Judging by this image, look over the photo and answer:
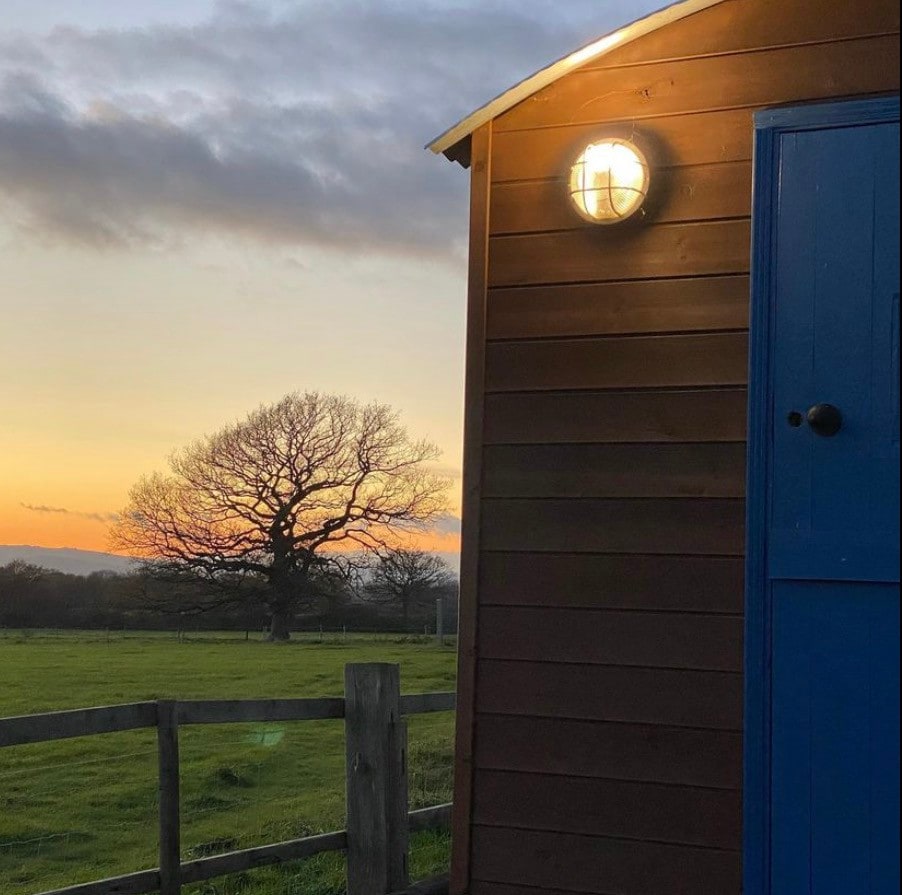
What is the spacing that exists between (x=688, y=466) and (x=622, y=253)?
26.7 inches

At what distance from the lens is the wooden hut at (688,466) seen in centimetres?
322

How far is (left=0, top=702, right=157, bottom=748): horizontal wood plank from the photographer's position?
14.0 ft

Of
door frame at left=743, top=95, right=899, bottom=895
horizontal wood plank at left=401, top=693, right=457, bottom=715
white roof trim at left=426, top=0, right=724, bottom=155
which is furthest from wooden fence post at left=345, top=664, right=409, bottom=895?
white roof trim at left=426, top=0, right=724, bottom=155

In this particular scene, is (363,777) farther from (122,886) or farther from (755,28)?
(755,28)

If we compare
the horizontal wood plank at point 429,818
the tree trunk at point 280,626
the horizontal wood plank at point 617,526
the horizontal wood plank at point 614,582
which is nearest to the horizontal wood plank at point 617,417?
the horizontal wood plank at point 617,526

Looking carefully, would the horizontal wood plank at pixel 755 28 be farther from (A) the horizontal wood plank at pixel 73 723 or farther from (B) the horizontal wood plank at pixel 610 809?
(A) the horizontal wood plank at pixel 73 723

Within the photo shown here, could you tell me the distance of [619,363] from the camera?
3570 mm

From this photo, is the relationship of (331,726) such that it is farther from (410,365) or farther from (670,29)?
(670,29)

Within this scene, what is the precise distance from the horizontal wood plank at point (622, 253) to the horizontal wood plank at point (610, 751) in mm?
1340

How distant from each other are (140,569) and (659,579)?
34443mm

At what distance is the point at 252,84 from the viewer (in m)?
14.2

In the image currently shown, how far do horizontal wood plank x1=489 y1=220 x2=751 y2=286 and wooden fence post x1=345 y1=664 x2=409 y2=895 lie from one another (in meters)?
2.36

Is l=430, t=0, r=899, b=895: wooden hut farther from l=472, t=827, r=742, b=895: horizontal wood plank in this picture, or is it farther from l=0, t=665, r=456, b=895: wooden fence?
l=0, t=665, r=456, b=895: wooden fence

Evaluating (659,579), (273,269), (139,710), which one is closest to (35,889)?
(139,710)
